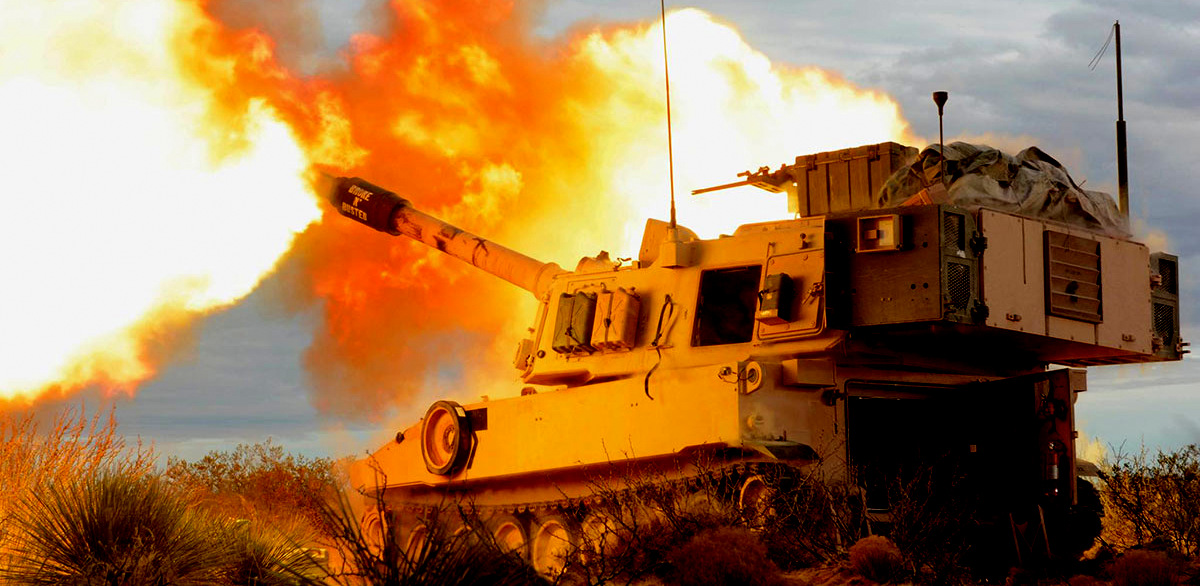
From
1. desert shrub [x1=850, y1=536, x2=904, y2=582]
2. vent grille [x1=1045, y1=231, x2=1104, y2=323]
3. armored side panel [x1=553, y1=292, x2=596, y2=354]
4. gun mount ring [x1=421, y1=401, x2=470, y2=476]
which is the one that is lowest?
desert shrub [x1=850, y1=536, x2=904, y2=582]

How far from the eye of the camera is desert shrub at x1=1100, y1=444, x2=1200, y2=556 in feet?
44.7

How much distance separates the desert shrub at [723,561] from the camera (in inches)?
386

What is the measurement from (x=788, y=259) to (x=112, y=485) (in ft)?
19.6

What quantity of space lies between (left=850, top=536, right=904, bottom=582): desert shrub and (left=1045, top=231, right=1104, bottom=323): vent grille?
140 inches

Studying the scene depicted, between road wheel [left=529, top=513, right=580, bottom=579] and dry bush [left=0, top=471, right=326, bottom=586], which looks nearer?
dry bush [left=0, top=471, right=326, bottom=586]

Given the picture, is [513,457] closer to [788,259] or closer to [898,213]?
[788,259]

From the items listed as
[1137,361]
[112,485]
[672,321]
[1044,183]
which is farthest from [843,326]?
[112,485]

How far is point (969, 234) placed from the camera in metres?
12.8

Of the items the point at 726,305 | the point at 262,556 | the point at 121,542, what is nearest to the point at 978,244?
the point at 726,305

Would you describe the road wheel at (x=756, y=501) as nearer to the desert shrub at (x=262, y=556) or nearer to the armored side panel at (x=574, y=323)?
the armored side panel at (x=574, y=323)

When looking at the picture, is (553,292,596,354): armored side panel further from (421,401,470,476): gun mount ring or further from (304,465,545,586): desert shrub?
(304,465,545,586): desert shrub

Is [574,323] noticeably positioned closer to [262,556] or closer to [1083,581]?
[262,556]

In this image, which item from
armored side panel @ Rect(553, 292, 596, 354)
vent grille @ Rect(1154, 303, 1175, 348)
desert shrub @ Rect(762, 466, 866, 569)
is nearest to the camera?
desert shrub @ Rect(762, 466, 866, 569)

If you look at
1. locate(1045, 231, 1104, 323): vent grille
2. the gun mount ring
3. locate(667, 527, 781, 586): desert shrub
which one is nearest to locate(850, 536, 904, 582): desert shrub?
locate(667, 527, 781, 586): desert shrub
